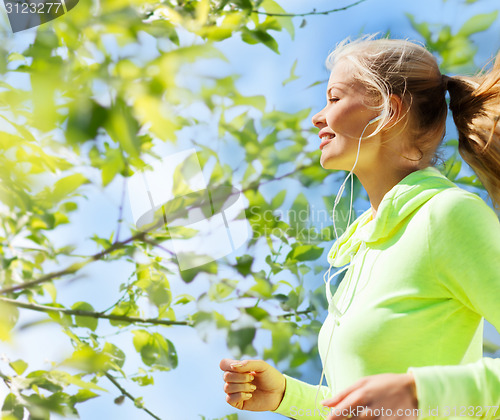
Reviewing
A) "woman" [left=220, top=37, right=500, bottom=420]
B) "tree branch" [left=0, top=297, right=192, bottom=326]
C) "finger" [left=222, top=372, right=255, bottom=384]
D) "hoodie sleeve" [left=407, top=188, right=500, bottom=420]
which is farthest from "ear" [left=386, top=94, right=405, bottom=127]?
"tree branch" [left=0, top=297, right=192, bottom=326]

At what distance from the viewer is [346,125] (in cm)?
65

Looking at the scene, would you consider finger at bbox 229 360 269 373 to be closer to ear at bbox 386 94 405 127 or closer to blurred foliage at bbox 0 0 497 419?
blurred foliage at bbox 0 0 497 419

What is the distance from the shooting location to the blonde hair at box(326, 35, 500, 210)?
63cm

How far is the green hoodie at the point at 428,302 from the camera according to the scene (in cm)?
44

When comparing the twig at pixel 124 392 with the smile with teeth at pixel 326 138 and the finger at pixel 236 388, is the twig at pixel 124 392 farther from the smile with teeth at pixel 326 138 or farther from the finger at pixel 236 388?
the smile with teeth at pixel 326 138

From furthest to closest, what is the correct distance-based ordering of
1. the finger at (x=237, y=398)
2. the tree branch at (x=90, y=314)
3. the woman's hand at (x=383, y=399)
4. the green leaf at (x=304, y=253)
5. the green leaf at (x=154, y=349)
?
the green leaf at (x=304, y=253) < the green leaf at (x=154, y=349) < the tree branch at (x=90, y=314) < the finger at (x=237, y=398) < the woman's hand at (x=383, y=399)

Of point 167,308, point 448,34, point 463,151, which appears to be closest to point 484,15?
point 448,34

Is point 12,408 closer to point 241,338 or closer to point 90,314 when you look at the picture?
point 90,314

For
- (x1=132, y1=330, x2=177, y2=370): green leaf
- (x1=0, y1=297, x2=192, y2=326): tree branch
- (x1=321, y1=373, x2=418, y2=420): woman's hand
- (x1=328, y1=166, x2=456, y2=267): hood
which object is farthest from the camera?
(x1=132, y1=330, x2=177, y2=370): green leaf

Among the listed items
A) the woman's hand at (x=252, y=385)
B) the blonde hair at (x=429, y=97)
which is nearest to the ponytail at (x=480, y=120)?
the blonde hair at (x=429, y=97)

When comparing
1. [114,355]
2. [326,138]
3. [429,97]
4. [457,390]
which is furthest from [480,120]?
[114,355]

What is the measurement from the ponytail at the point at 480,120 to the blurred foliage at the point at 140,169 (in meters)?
0.32

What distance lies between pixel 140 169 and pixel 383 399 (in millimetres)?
564

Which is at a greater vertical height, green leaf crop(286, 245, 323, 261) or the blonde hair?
the blonde hair
